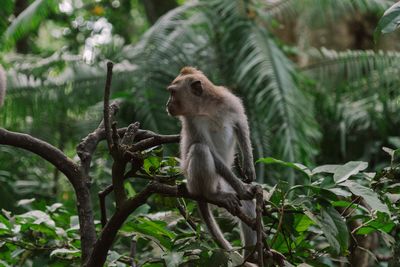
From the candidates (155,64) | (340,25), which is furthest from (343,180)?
(340,25)

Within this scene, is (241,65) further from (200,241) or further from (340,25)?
(200,241)

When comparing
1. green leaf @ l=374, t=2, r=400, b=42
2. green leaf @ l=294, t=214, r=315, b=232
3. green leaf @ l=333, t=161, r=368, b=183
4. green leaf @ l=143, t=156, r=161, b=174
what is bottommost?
green leaf @ l=294, t=214, r=315, b=232

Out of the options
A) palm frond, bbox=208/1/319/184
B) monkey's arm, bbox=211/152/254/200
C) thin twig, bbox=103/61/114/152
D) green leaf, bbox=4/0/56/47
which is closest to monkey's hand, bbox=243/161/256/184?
monkey's arm, bbox=211/152/254/200

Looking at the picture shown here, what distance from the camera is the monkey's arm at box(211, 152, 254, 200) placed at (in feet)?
10.6

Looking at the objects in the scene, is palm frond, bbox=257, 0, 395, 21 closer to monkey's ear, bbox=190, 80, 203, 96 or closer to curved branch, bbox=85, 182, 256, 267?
monkey's ear, bbox=190, 80, 203, 96

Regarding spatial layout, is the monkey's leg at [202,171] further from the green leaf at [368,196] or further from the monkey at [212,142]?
the green leaf at [368,196]

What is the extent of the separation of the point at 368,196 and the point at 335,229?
0.18 meters

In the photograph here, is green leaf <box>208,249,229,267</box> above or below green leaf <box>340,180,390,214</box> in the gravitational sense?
below

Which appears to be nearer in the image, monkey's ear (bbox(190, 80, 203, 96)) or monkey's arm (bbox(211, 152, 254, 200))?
monkey's arm (bbox(211, 152, 254, 200))

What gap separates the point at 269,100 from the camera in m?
8.24

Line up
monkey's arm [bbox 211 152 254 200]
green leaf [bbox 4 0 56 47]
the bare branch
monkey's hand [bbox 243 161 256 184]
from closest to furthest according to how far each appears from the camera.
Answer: the bare branch
monkey's arm [bbox 211 152 254 200]
monkey's hand [bbox 243 161 256 184]
green leaf [bbox 4 0 56 47]

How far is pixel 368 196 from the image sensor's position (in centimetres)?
253

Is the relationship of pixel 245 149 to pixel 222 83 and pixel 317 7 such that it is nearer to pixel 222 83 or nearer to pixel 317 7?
pixel 222 83

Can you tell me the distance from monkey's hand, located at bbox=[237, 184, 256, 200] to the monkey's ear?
98 cm
